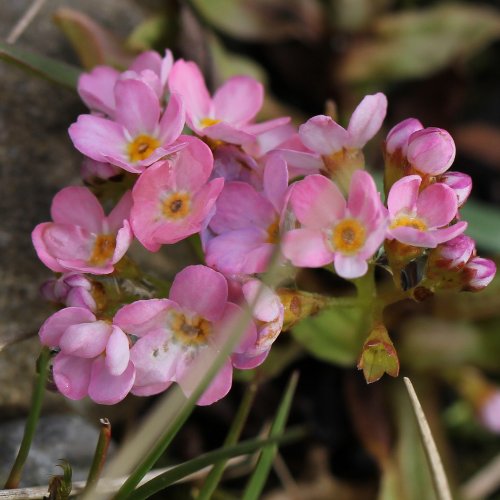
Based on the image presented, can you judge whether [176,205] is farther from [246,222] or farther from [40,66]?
[40,66]

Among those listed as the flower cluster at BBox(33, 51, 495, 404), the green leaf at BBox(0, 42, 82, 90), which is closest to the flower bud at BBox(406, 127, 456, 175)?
the flower cluster at BBox(33, 51, 495, 404)

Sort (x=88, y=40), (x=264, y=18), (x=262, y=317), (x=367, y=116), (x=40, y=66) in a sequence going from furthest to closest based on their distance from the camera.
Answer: (x=264, y=18) < (x=88, y=40) < (x=40, y=66) < (x=367, y=116) < (x=262, y=317)

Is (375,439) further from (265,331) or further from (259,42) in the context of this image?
(259,42)

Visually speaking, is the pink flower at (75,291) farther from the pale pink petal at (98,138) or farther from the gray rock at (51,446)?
the gray rock at (51,446)

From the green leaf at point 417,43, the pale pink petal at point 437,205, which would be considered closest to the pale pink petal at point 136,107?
the pale pink petal at point 437,205

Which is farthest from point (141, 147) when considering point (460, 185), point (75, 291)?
point (460, 185)
